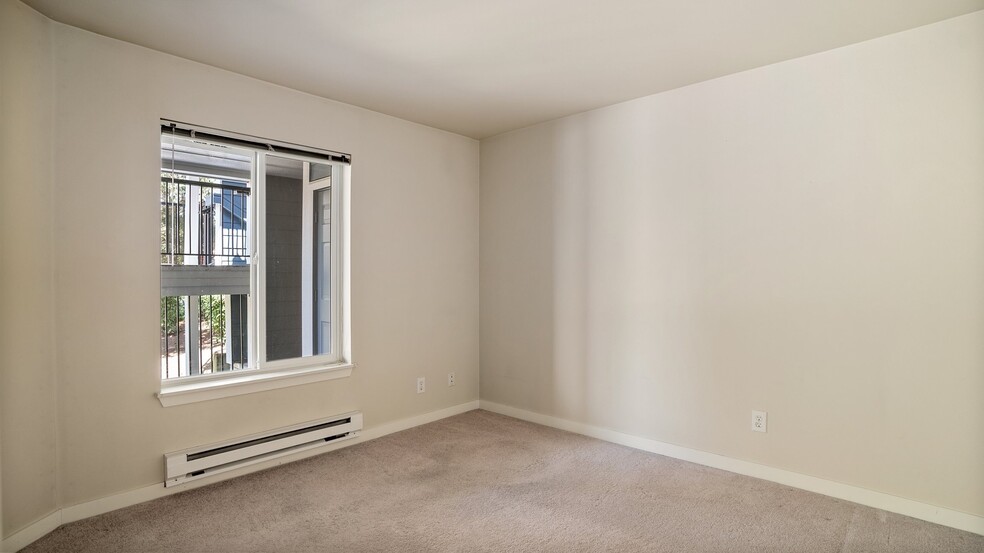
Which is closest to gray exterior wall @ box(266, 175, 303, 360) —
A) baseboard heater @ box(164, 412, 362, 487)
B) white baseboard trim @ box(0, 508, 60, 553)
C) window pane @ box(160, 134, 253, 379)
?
window pane @ box(160, 134, 253, 379)

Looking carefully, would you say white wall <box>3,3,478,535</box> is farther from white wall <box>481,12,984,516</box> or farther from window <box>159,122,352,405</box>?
white wall <box>481,12,984,516</box>

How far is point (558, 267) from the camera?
4066mm

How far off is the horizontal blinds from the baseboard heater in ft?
5.82

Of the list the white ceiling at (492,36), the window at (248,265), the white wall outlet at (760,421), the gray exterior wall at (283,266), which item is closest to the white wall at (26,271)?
the white ceiling at (492,36)

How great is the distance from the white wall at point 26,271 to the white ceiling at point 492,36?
257 mm

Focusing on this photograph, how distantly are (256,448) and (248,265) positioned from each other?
3.72ft

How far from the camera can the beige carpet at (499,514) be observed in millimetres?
2318

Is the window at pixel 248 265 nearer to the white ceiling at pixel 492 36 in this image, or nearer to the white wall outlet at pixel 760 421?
the white ceiling at pixel 492 36

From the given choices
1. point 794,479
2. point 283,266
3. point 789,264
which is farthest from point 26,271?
point 794,479

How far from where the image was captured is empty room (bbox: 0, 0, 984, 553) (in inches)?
94.4

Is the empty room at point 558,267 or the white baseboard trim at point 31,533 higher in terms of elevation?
the empty room at point 558,267

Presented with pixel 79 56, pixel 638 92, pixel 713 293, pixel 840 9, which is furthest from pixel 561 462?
pixel 79 56

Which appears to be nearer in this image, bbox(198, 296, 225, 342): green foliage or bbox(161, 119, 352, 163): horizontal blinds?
bbox(161, 119, 352, 163): horizontal blinds

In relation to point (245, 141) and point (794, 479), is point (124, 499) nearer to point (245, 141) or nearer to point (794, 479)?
point (245, 141)
